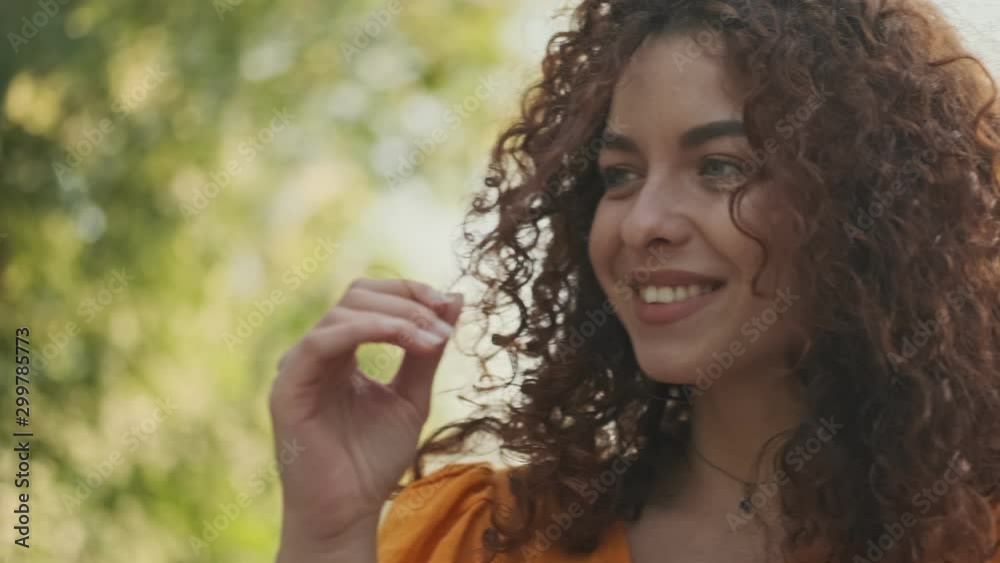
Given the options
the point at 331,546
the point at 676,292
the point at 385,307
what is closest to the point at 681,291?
the point at 676,292

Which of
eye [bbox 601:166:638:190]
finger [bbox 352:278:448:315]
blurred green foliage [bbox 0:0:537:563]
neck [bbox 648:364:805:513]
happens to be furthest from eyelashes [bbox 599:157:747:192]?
blurred green foliage [bbox 0:0:537:563]

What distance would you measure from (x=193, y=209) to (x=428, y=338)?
2269 millimetres

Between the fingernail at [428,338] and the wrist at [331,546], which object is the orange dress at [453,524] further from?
the fingernail at [428,338]

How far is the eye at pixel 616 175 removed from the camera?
1.69 meters

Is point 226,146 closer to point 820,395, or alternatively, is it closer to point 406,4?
point 406,4

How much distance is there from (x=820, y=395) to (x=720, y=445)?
0.46 ft

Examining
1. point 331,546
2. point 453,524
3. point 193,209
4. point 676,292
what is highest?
point 676,292

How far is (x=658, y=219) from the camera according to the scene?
5.20ft

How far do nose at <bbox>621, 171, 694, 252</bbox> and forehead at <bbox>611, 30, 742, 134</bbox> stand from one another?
7 cm

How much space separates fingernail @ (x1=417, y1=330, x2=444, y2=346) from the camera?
1.44 m

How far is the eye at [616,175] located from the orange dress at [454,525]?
1.29ft

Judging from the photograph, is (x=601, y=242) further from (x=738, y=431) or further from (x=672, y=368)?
(x=738, y=431)

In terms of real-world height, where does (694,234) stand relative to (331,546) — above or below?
above

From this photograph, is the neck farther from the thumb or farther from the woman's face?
the thumb
